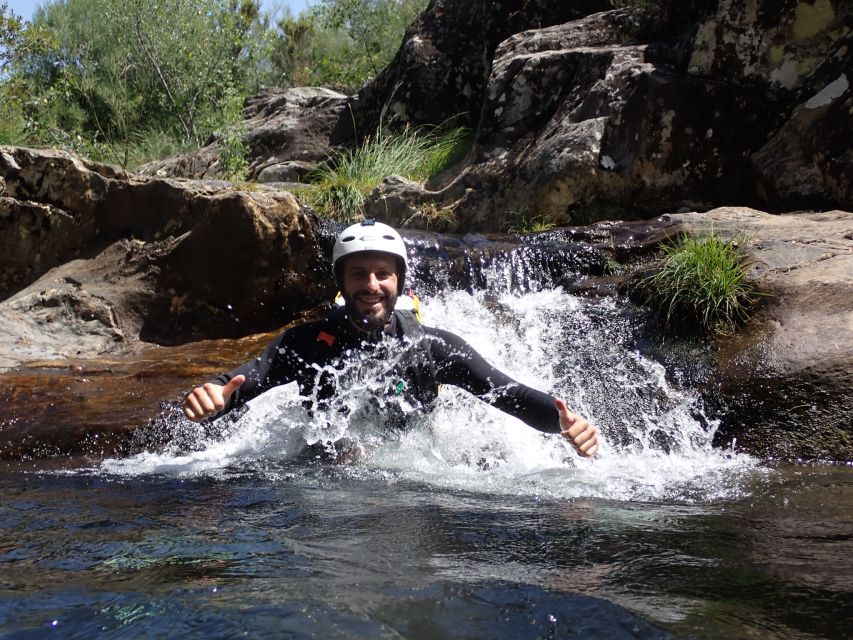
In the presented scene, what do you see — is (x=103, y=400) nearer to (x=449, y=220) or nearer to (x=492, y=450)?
(x=492, y=450)

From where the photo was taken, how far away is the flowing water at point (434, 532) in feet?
6.43

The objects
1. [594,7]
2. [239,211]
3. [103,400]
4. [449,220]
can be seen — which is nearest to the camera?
[103,400]

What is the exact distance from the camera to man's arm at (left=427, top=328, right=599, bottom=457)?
350 centimetres

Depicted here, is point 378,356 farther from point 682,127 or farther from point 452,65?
point 452,65

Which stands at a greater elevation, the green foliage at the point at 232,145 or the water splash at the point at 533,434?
the green foliage at the point at 232,145

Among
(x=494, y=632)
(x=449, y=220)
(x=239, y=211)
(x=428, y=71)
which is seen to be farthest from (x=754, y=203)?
(x=494, y=632)

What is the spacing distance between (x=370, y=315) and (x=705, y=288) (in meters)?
2.47

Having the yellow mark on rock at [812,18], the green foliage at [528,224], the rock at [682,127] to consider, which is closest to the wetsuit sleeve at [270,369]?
the green foliage at [528,224]

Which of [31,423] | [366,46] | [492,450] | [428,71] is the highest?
[366,46]

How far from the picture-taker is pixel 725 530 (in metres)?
2.78

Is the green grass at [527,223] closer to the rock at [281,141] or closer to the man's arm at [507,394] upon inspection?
the man's arm at [507,394]

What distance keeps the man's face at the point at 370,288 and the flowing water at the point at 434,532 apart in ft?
0.83

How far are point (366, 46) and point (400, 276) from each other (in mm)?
13968

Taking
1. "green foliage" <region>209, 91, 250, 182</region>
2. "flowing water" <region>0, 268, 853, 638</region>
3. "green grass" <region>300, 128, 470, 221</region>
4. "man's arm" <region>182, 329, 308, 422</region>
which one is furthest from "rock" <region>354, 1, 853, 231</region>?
"man's arm" <region>182, 329, 308, 422</region>
